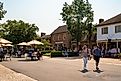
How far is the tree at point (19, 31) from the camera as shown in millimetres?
72650

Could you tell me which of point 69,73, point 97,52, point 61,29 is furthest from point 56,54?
point 61,29

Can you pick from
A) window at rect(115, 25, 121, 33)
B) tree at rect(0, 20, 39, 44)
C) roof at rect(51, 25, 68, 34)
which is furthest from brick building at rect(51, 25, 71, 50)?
window at rect(115, 25, 121, 33)

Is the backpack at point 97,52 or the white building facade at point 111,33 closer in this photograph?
the backpack at point 97,52

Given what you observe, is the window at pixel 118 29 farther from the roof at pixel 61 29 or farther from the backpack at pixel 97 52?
the roof at pixel 61 29

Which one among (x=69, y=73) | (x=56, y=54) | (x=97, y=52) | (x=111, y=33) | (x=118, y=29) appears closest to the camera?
(x=69, y=73)

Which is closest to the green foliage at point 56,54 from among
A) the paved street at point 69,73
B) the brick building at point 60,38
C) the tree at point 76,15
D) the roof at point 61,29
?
the tree at point 76,15

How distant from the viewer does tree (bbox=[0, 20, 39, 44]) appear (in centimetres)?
7265

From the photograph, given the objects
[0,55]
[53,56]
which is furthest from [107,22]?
[0,55]

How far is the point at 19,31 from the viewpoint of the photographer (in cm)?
7350

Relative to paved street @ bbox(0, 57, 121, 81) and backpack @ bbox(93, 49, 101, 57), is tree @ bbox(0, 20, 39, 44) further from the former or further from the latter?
backpack @ bbox(93, 49, 101, 57)

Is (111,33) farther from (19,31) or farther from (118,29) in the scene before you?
(19,31)

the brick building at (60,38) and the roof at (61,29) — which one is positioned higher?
the roof at (61,29)

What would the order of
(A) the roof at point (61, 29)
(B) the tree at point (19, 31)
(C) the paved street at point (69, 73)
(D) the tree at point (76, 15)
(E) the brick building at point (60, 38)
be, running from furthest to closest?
1. (A) the roof at point (61, 29)
2. (E) the brick building at point (60, 38)
3. (B) the tree at point (19, 31)
4. (D) the tree at point (76, 15)
5. (C) the paved street at point (69, 73)

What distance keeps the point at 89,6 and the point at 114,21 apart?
8.71 meters
